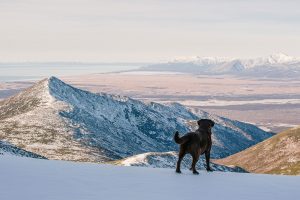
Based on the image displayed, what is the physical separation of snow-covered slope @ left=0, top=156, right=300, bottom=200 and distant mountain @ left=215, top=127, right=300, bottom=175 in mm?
131813

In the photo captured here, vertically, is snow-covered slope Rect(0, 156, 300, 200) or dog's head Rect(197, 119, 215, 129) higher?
dog's head Rect(197, 119, 215, 129)

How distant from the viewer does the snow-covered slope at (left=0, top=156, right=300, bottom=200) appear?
11687 millimetres

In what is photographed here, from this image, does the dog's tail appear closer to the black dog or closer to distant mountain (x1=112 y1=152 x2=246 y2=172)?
the black dog

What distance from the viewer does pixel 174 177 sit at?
16.1m

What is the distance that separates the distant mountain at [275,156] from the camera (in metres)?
152

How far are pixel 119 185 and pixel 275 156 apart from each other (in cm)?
15979

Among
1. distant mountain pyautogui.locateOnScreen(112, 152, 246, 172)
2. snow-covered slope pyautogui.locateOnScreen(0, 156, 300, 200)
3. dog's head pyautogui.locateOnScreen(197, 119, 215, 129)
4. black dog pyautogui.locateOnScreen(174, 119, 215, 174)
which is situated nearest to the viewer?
snow-covered slope pyautogui.locateOnScreen(0, 156, 300, 200)

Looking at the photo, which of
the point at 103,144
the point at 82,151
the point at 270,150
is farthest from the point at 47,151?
the point at 270,150

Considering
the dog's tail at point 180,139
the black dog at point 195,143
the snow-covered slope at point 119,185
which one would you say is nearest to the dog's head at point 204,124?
the black dog at point 195,143

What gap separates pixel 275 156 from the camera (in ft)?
544

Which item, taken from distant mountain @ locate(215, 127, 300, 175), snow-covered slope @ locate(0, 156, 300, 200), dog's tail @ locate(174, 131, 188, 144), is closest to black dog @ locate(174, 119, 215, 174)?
dog's tail @ locate(174, 131, 188, 144)

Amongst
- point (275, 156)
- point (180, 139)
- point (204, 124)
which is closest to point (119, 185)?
point (180, 139)

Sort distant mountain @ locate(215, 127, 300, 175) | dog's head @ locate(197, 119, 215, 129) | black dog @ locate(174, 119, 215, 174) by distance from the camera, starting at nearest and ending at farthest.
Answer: black dog @ locate(174, 119, 215, 174), dog's head @ locate(197, 119, 215, 129), distant mountain @ locate(215, 127, 300, 175)

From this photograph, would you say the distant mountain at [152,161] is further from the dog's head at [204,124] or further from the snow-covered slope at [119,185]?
the snow-covered slope at [119,185]
